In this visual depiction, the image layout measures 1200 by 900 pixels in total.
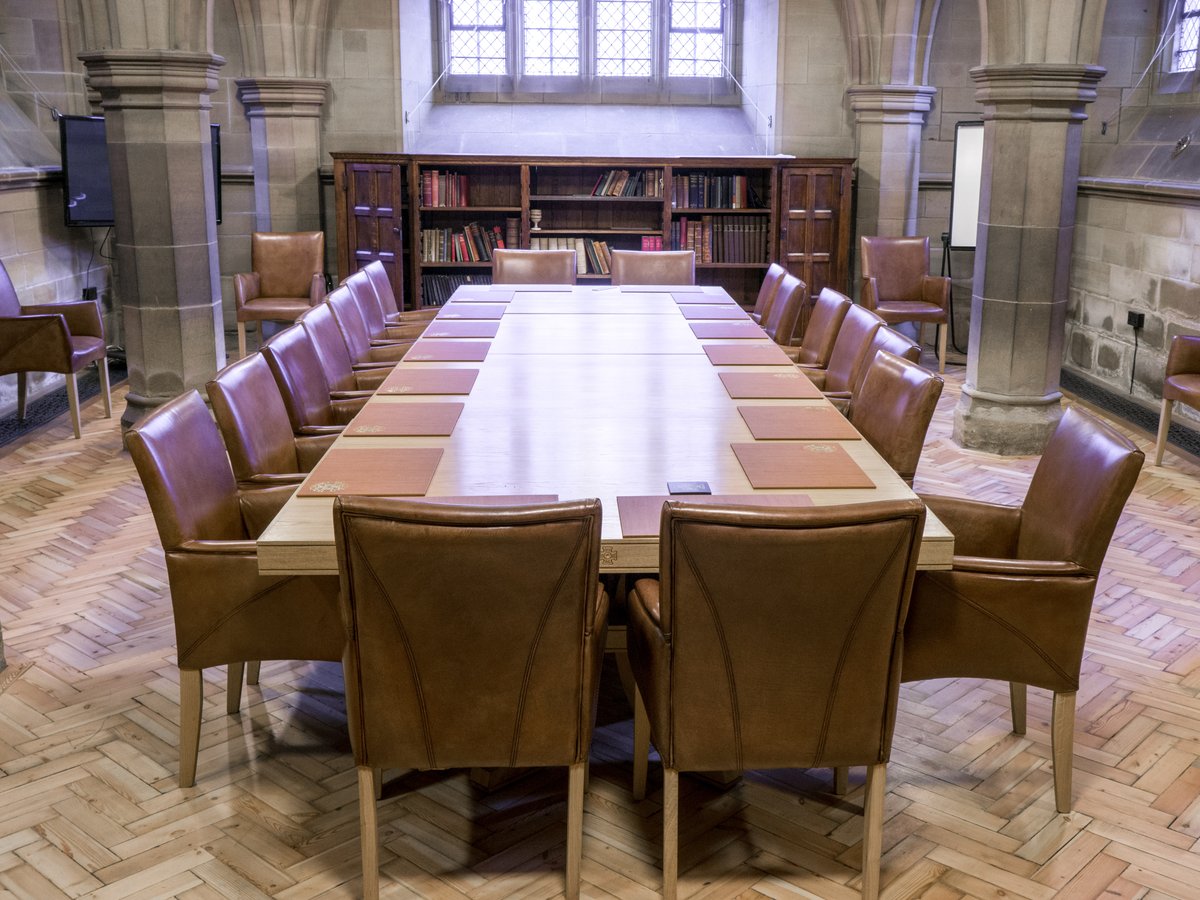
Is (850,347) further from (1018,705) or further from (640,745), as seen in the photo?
(640,745)

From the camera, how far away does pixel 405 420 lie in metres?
3.80

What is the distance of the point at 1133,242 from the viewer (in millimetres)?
7980

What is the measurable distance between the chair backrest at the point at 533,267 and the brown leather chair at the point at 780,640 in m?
5.05

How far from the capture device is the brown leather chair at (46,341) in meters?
6.55

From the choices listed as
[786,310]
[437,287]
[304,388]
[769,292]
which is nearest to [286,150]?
[437,287]

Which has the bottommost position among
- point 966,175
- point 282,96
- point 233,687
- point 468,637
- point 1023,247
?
point 233,687

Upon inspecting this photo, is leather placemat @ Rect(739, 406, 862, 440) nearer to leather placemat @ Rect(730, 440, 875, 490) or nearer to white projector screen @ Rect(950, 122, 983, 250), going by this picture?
leather placemat @ Rect(730, 440, 875, 490)

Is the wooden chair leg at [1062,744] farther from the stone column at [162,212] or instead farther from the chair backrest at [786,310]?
the stone column at [162,212]

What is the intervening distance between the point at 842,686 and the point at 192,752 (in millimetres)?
1803

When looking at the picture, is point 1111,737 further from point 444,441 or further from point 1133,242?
point 1133,242

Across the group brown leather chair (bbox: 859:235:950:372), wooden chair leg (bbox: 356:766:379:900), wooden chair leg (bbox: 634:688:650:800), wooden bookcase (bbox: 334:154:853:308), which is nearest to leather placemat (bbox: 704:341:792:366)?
wooden chair leg (bbox: 634:688:650:800)

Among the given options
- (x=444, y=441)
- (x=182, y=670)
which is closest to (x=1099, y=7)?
(x=444, y=441)

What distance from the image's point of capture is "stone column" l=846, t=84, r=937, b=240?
9.33 metres

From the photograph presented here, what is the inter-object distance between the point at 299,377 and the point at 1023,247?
415cm
